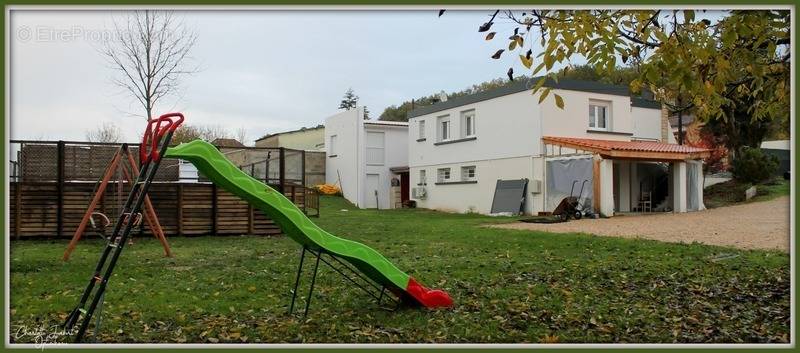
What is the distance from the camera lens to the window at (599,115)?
23.5 meters

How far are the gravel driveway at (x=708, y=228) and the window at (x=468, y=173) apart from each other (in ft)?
23.4

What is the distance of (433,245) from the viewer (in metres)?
11.7

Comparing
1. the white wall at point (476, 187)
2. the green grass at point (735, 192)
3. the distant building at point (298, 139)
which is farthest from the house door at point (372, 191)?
the green grass at point (735, 192)

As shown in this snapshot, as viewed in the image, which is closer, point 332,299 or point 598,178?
point 332,299

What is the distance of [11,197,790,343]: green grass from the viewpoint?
543 centimetres

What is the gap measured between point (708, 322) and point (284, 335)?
3.79 meters

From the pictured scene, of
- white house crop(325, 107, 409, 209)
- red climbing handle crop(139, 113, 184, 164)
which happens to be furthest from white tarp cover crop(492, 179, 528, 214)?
red climbing handle crop(139, 113, 184, 164)

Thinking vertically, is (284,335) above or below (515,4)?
below

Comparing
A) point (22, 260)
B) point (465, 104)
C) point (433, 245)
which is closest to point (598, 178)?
point (465, 104)

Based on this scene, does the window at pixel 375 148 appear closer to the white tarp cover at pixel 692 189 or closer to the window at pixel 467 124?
the window at pixel 467 124

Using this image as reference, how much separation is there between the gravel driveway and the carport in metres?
1.11

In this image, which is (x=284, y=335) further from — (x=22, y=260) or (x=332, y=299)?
(x=22, y=260)

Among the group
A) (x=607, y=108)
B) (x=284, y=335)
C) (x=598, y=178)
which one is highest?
(x=607, y=108)

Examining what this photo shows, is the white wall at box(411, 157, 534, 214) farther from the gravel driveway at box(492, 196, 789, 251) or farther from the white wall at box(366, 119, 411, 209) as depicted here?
the gravel driveway at box(492, 196, 789, 251)
